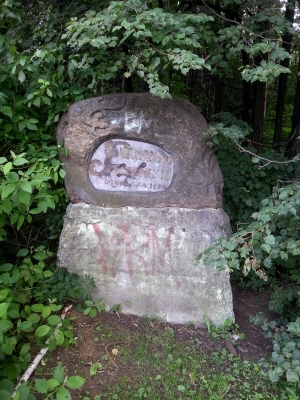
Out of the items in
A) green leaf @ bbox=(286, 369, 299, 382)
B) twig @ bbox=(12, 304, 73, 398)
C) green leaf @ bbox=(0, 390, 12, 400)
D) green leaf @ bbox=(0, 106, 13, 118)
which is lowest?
green leaf @ bbox=(286, 369, 299, 382)

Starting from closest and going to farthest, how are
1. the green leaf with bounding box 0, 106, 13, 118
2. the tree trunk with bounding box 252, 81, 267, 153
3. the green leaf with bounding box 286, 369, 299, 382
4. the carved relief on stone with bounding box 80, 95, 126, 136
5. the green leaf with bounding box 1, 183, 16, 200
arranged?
the green leaf with bounding box 1, 183, 16, 200
the green leaf with bounding box 286, 369, 299, 382
the green leaf with bounding box 0, 106, 13, 118
the carved relief on stone with bounding box 80, 95, 126, 136
the tree trunk with bounding box 252, 81, 267, 153

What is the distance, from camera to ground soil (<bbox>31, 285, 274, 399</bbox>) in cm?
244

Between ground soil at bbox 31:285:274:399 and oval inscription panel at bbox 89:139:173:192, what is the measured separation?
1.06 metres

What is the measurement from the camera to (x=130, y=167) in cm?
306

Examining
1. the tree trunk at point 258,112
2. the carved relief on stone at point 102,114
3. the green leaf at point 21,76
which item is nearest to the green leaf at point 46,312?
the carved relief on stone at point 102,114

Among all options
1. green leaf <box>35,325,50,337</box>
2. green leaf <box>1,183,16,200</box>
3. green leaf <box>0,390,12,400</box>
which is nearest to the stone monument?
green leaf <box>35,325,50,337</box>

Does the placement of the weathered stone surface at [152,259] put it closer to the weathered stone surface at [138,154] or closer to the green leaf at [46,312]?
the weathered stone surface at [138,154]

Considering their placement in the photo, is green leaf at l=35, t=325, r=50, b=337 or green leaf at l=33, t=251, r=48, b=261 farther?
green leaf at l=33, t=251, r=48, b=261

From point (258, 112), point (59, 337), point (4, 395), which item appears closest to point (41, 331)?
point (59, 337)

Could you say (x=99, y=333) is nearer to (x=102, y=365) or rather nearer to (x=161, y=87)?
(x=102, y=365)

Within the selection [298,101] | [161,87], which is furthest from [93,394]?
[298,101]

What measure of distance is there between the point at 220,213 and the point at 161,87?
115 centimetres

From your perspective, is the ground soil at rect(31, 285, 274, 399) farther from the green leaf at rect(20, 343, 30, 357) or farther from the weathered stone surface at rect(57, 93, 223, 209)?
the weathered stone surface at rect(57, 93, 223, 209)

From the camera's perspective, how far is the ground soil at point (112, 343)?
2.44 meters
